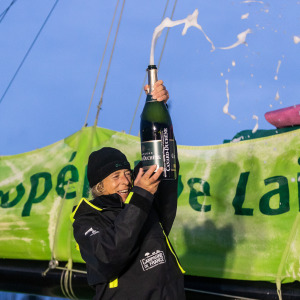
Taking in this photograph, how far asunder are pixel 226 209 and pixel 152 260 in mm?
2033

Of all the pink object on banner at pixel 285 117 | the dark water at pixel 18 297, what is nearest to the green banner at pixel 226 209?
the pink object on banner at pixel 285 117

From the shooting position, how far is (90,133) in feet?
17.4

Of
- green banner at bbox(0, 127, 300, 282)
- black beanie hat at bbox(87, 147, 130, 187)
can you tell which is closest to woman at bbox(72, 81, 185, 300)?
black beanie hat at bbox(87, 147, 130, 187)

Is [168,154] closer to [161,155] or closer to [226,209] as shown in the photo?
[161,155]

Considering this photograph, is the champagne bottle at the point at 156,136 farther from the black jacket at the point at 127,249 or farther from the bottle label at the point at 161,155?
the black jacket at the point at 127,249

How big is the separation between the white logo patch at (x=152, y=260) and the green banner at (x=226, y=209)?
6.00ft

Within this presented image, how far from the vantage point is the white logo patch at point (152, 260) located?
226cm

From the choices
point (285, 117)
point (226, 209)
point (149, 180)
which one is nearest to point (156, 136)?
point (149, 180)

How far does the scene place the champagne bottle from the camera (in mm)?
2219

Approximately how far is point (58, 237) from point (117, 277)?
290cm

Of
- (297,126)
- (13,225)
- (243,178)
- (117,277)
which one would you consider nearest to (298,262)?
(243,178)

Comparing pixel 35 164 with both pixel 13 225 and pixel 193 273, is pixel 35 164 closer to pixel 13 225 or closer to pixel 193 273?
pixel 13 225

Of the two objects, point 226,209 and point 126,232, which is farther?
point 226,209

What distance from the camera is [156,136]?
2309 mm
